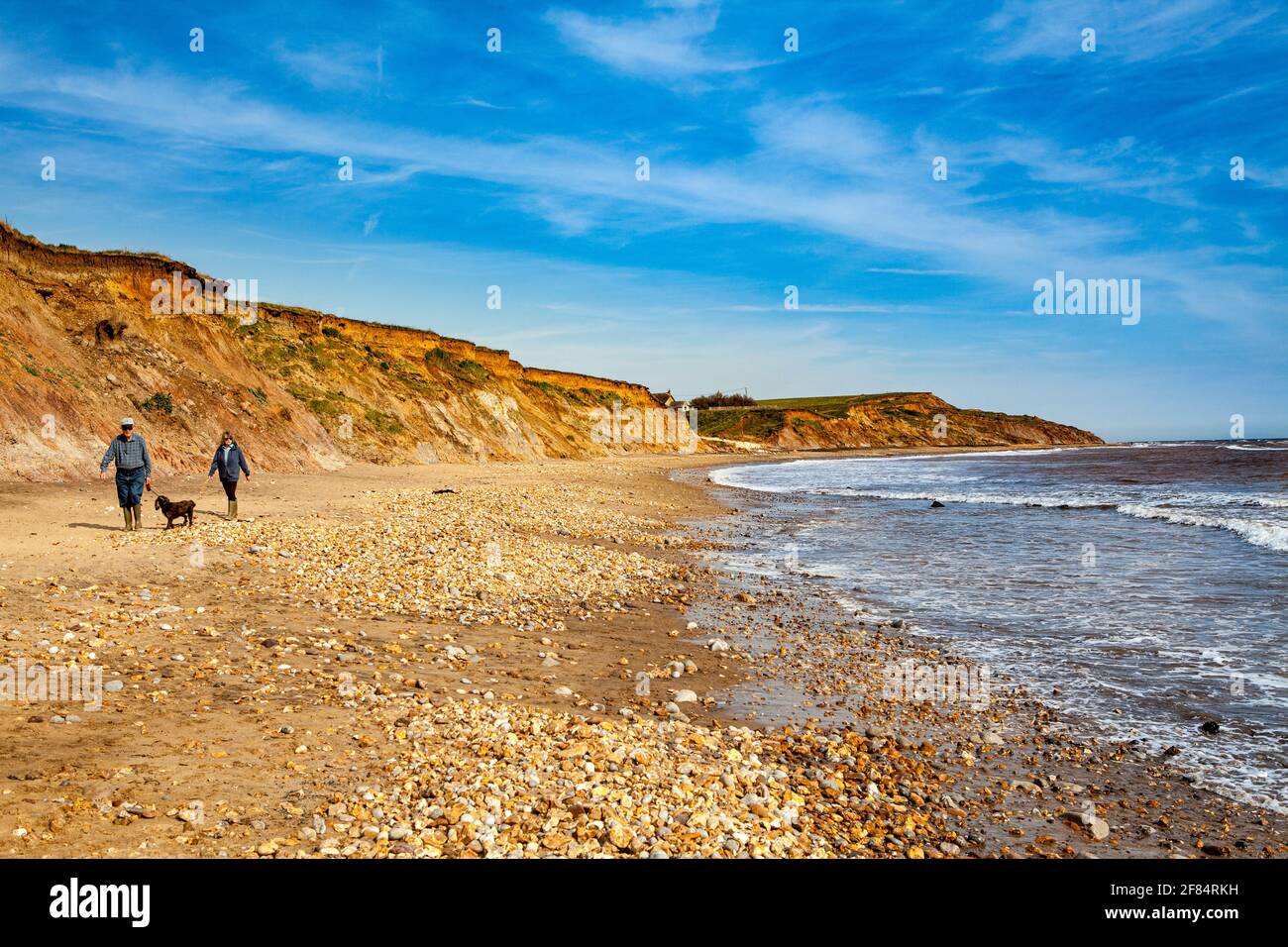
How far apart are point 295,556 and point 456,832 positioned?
10000mm

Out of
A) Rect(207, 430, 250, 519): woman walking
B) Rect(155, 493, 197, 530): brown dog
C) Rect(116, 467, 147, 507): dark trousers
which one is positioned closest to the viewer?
Rect(116, 467, 147, 507): dark trousers

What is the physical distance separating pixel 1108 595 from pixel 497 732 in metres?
13.3

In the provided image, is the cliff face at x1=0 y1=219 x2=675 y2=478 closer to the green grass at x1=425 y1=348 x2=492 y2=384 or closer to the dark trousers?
the green grass at x1=425 y1=348 x2=492 y2=384

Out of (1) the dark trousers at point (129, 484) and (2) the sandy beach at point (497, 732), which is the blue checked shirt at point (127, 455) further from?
(2) the sandy beach at point (497, 732)

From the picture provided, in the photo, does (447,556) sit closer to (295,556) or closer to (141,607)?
(295,556)

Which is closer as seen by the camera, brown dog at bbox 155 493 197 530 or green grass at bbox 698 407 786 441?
brown dog at bbox 155 493 197 530

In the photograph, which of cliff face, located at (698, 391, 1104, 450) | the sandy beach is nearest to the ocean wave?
the sandy beach

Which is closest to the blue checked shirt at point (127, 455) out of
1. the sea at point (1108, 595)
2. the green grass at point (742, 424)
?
the sea at point (1108, 595)

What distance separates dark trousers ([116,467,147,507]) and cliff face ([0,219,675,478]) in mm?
7850

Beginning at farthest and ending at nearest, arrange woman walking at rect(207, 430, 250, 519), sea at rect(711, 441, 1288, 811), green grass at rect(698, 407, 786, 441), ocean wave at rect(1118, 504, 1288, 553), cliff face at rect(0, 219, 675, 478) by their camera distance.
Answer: green grass at rect(698, 407, 786, 441) < cliff face at rect(0, 219, 675, 478) < ocean wave at rect(1118, 504, 1288, 553) < woman walking at rect(207, 430, 250, 519) < sea at rect(711, 441, 1288, 811)

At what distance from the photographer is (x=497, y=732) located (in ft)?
20.8

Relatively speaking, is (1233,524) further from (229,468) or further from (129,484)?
(129,484)

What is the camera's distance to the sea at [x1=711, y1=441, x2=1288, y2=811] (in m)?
8.14

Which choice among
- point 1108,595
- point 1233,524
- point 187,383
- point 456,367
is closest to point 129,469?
point 187,383
